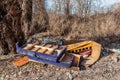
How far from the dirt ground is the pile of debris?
0.38 ft

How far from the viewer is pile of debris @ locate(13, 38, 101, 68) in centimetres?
459

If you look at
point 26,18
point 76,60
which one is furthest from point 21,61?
point 26,18

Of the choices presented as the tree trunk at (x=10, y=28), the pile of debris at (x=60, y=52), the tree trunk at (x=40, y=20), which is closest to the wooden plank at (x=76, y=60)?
the pile of debris at (x=60, y=52)

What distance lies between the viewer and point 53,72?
450 centimetres

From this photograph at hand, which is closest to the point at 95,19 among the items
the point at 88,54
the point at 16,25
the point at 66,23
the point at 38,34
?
the point at 66,23

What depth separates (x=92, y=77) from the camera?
436 cm

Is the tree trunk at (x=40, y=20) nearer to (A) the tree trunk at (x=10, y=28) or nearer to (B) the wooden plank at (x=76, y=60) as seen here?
(A) the tree trunk at (x=10, y=28)

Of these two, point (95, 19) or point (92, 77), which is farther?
point (95, 19)

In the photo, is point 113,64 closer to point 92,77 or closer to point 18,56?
point 92,77

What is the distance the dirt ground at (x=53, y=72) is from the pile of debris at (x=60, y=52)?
4.6 inches

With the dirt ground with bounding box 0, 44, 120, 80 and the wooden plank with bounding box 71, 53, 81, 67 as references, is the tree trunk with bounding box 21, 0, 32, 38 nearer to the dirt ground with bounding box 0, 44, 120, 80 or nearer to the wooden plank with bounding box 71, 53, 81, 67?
the dirt ground with bounding box 0, 44, 120, 80

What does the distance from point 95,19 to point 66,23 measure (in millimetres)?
1035

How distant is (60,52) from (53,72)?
1.45 ft

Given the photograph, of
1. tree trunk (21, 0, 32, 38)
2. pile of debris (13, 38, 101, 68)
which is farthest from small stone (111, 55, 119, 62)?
tree trunk (21, 0, 32, 38)
